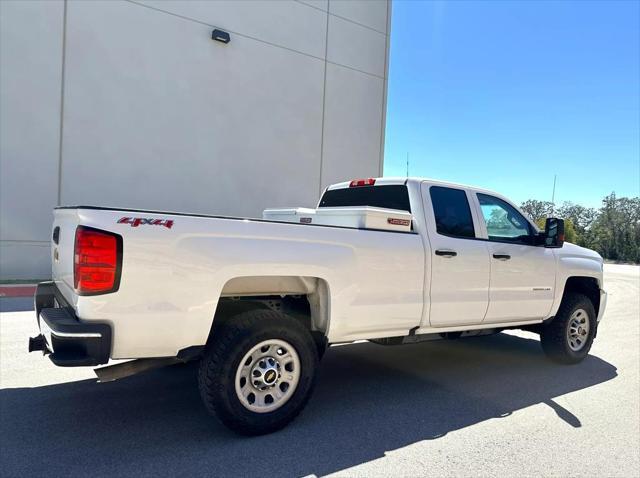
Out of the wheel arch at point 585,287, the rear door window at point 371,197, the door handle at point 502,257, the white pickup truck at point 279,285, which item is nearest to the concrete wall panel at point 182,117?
the rear door window at point 371,197

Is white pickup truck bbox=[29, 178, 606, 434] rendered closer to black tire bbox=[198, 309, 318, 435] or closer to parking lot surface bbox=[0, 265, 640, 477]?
black tire bbox=[198, 309, 318, 435]

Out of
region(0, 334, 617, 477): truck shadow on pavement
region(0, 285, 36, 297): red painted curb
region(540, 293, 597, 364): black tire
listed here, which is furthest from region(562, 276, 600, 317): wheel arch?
region(0, 285, 36, 297): red painted curb

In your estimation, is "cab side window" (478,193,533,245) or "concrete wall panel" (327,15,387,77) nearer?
"cab side window" (478,193,533,245)

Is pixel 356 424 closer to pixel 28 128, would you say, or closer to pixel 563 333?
pixel 563 333

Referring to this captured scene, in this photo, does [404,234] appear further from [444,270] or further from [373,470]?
[373,470]

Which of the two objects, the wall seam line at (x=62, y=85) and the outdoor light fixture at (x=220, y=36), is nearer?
the wall seam line at (x=62, y=85)

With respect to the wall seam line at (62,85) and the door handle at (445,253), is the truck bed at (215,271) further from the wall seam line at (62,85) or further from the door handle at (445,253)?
the wall seam line at (62,85)

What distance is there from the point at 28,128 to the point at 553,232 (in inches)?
452

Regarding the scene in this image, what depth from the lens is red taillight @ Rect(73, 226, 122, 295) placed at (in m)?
2.84

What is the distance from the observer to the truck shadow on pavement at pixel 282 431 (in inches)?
121

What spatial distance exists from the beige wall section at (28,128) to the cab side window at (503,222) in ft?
34.1

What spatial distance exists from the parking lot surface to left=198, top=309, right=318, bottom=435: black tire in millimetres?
152

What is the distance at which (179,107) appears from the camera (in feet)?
42.0

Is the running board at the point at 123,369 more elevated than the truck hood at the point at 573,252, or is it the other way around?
the truck hood at the point at 573,252
